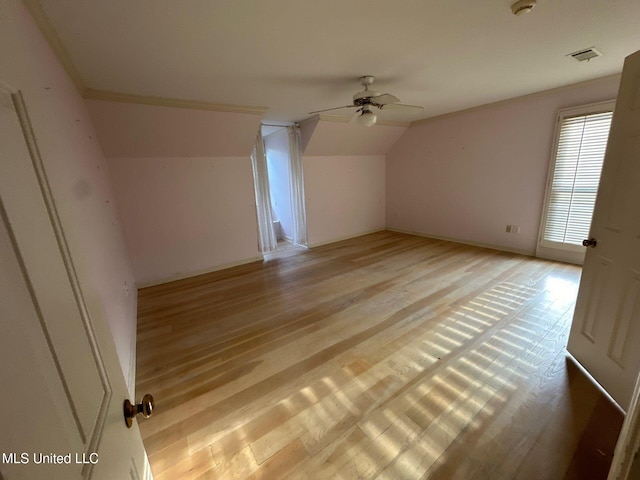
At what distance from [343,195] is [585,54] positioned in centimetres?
369

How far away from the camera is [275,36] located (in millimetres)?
1752

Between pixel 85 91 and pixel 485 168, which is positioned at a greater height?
pixel 85 91

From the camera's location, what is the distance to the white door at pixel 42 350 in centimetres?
34

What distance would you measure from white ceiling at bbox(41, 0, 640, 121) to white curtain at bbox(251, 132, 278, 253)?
128 cm

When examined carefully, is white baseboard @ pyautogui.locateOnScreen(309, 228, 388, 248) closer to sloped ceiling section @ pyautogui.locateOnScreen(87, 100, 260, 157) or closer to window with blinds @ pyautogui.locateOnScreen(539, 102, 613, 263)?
sloped ceiling section @ pyautogui.locateOnScreen(87, 100, 260, 157)

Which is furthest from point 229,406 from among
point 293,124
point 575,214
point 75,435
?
point 575,214

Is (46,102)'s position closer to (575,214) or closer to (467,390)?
(467,390)

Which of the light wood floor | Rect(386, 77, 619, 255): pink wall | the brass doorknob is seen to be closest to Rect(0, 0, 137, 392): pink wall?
the brass doorknob

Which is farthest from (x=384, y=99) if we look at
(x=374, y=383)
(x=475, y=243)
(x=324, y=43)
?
(x=475, y=243)

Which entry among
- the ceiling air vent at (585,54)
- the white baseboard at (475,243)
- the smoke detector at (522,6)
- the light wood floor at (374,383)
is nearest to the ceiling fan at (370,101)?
the smoke detector at (522,6)

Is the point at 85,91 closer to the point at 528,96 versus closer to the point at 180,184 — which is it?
the point at 180,184

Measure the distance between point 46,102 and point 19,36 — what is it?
0.38 m

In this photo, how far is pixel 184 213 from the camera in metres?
3.69

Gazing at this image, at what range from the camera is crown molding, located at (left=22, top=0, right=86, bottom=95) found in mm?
1312
